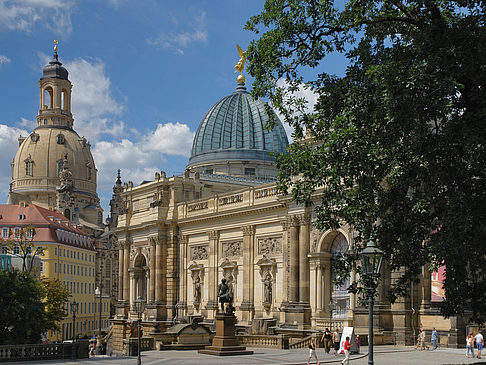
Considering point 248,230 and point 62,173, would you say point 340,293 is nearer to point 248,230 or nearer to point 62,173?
point 248,230

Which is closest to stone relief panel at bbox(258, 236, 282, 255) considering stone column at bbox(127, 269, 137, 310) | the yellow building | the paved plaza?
the paved plaza

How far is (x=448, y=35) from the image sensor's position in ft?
66.5

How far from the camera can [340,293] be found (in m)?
46.1

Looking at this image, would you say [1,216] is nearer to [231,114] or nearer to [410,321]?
[231,114]

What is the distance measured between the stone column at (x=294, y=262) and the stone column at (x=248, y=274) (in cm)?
743

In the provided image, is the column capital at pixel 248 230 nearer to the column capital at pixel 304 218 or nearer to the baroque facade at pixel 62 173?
the column capital at pixel 304 218

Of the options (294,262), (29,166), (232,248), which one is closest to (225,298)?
(294,262)

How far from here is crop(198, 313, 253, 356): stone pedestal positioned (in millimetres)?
38406

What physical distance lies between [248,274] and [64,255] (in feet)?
152

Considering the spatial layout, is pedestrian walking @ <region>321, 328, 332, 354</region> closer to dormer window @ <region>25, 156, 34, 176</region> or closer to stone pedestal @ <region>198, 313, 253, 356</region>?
stone pedestal @ <region>198, 313, 253, 356</region>

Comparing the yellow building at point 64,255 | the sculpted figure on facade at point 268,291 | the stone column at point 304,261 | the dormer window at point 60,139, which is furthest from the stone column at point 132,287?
the dormer window at point 60,139

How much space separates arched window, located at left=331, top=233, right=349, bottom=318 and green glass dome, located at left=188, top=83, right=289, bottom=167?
28.3 m

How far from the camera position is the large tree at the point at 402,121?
1978cm

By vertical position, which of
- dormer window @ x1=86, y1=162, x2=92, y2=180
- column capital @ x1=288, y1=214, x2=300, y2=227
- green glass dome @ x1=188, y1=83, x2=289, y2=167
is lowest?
column capital @ x1=288, y1=214, x2=300, y2=227
